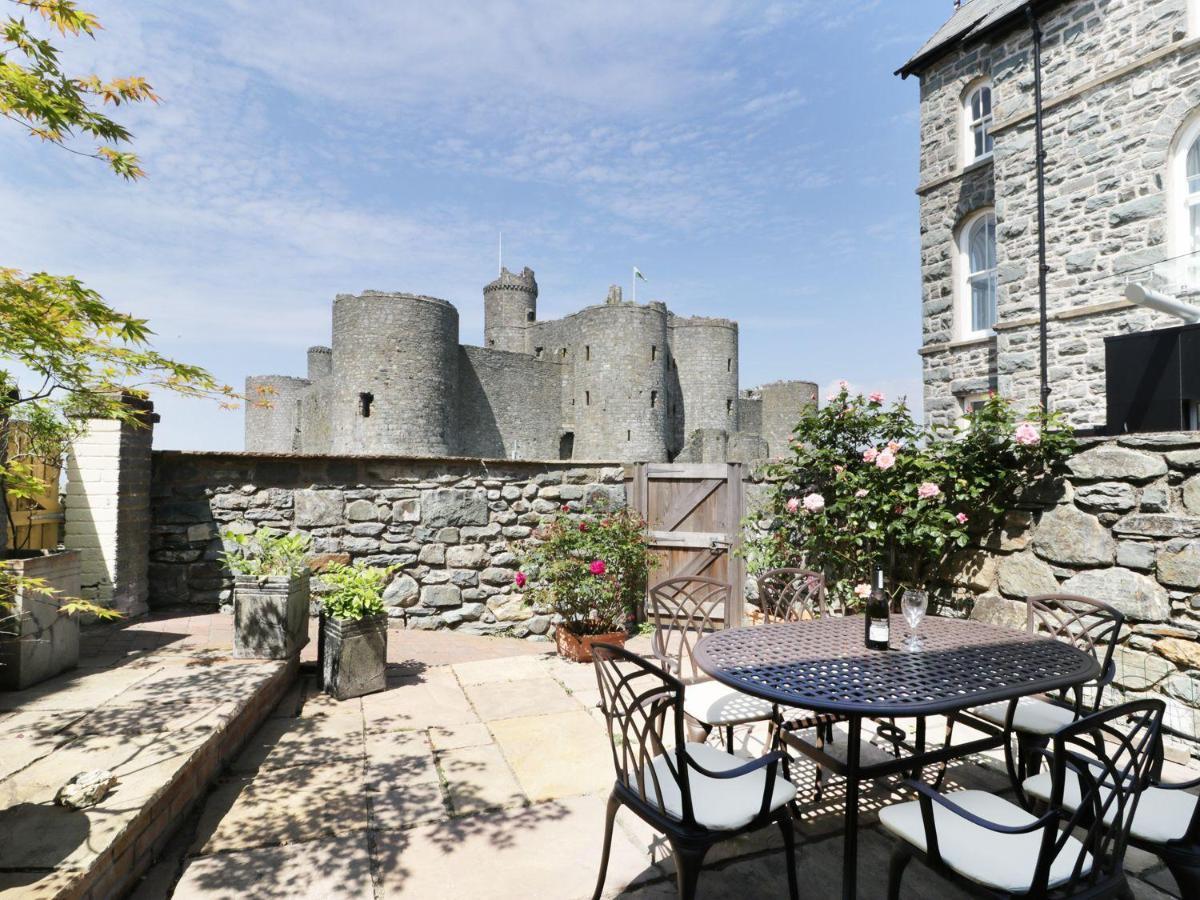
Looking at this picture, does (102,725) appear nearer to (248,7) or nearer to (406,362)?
(248,7)

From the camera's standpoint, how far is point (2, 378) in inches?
85.9

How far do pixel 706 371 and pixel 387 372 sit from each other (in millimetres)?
14115

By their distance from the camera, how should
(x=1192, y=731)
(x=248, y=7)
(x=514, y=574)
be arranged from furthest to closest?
(x=514, y=574) < (x=248, y=7) < (x=1192, y=731)

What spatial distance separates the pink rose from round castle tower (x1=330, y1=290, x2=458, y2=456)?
19.1m

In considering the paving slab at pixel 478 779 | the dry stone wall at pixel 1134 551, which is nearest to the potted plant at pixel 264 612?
the paving slab at pixel 478 779

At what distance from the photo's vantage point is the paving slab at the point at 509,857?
1972 millimetres

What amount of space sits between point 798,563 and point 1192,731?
7.49 feet

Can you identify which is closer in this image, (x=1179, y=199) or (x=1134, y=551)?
(x=1134, y=551)

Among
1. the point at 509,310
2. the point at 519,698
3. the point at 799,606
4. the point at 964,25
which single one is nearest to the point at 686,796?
the point at 799,606

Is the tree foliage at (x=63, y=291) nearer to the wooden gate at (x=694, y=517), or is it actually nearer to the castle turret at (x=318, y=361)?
the wooden gate at (x=694, y=517)

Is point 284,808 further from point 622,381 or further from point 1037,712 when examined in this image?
point 622,381

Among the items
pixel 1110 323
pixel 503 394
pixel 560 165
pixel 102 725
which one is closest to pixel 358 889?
pixel 102 725

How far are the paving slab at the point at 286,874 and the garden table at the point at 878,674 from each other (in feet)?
4.48

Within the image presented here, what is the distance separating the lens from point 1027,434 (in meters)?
3.41
